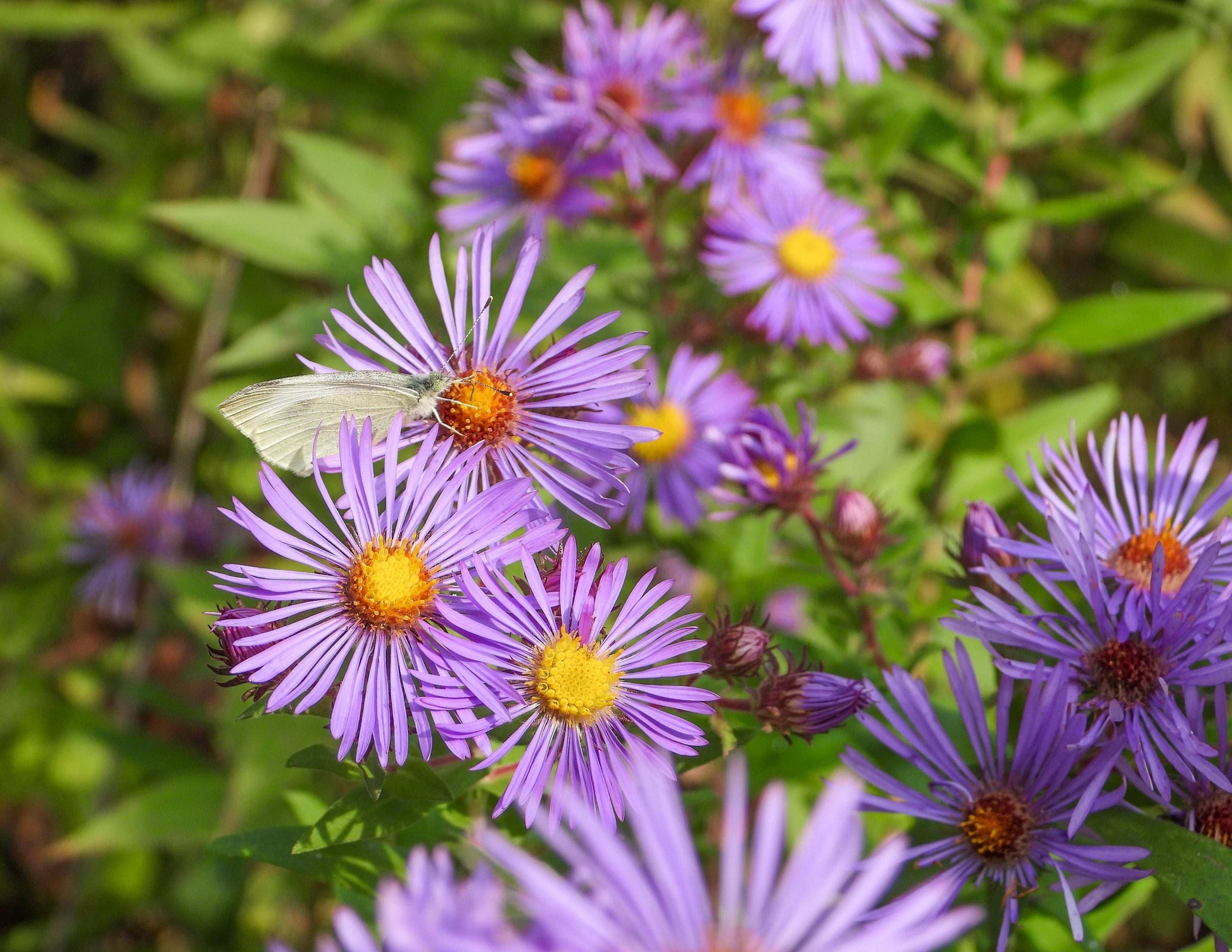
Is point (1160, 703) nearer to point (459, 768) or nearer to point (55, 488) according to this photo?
point (459, 768)

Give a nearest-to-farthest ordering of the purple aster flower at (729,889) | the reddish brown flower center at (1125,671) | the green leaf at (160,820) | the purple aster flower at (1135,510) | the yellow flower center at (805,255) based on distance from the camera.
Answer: the purple aster flower at (729,889) < the reddish brown flower center at (1125,671) < the purple aster flower at (1135,510) < the yellow flower center at (805,255) < the green leaf at (160,820)

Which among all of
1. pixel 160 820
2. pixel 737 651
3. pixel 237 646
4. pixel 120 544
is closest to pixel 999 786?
pixel 737 651

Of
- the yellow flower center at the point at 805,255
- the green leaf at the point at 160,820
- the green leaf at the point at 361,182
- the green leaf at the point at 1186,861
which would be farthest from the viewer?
the green leaf at the point at 361,182

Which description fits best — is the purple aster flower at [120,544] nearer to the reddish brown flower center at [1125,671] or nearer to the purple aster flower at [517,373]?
the purple aster flower at [517,373]

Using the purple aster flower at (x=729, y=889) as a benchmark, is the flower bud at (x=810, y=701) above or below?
above

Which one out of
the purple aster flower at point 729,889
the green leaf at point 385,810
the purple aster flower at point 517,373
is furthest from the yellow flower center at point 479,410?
the purple aster flower at point 729,889

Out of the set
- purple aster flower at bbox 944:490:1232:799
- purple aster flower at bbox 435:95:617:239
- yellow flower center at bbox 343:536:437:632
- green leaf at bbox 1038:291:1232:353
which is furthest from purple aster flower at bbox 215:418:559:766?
green leaf at bbox 1038:291:1232:353

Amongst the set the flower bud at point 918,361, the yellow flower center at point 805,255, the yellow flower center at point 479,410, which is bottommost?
the yellow flower center at point 479,410
